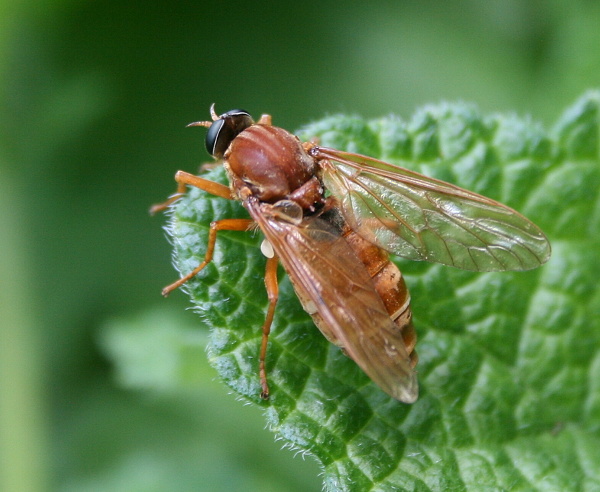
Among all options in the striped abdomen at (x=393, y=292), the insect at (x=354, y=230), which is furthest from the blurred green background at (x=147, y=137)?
the striped abdomen at (x=393, y=292)

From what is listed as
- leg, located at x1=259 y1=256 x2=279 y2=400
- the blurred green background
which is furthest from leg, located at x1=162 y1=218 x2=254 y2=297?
the blurred green background

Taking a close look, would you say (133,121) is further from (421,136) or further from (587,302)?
(587,302)

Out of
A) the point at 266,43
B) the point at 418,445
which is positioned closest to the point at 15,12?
the point at 266,43

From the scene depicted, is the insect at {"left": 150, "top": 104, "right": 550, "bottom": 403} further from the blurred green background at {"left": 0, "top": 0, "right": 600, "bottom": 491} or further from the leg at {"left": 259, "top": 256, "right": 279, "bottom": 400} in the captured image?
the blurred green background at {"left": 0, "top": 0, "right": 600, "bottom": 491}

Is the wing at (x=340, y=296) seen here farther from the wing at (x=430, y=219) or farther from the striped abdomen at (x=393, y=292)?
the wing at (x=430, y=219)

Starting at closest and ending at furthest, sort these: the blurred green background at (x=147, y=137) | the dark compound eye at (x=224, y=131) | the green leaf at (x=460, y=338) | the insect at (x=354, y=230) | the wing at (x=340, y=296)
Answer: the wing at (x=340, y=296)
the insect at (x=354, y=230)
the green leaf at (x=460, y=338)
the dark compound eye at (x=224, y=131)
the blurred green background at (x=147, y=137)

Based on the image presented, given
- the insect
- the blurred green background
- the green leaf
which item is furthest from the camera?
the blurred green background

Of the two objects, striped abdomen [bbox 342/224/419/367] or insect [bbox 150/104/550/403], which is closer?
insect [bbox 150/104/550/403]

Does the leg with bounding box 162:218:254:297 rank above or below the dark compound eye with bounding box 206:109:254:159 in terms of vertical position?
below
